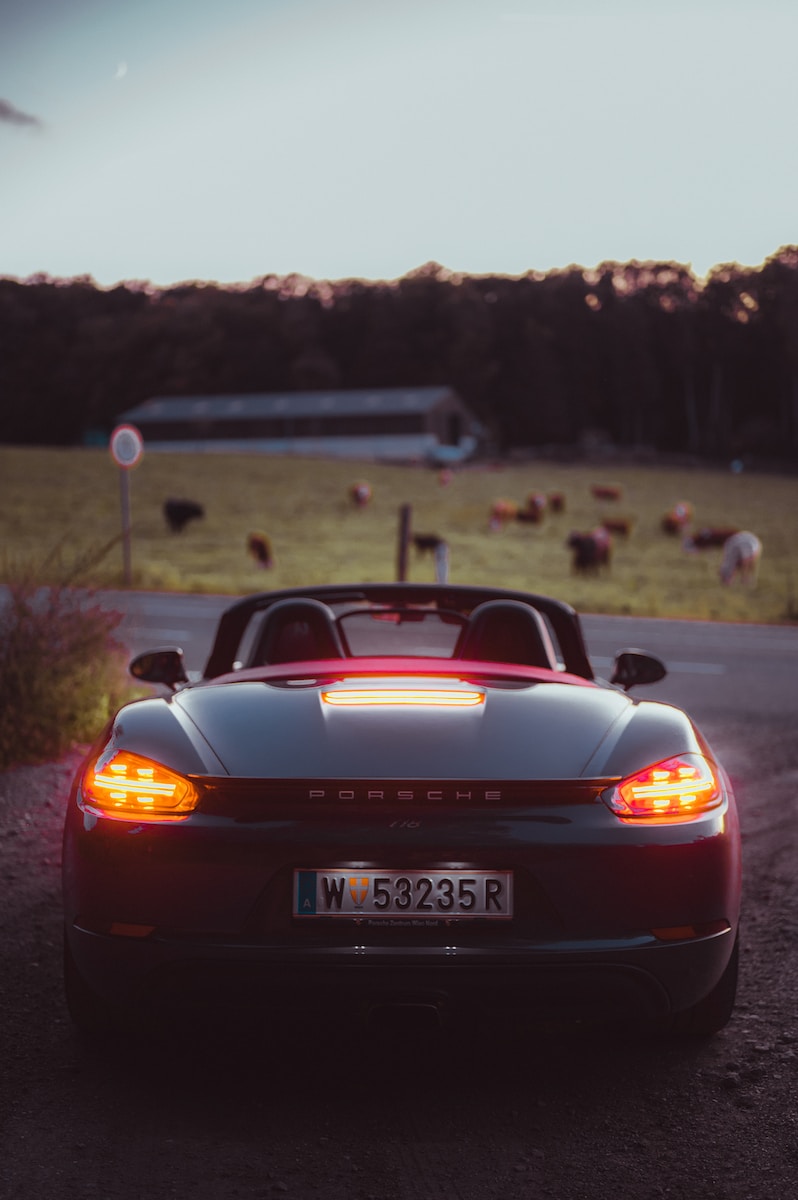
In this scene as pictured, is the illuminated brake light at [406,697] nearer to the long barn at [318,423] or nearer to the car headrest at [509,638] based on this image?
the car headrest at [509,638]

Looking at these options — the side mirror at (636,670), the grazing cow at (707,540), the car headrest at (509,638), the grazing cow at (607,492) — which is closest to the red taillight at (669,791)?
the car headrest at (509,638)

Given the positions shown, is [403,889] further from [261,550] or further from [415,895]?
[261,550]

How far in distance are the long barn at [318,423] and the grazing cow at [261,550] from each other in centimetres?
6379

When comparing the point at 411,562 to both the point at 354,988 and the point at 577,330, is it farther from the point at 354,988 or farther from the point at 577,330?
the point at 577,330

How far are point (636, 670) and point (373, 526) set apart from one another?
48.5 m

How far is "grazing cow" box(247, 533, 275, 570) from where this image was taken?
122ft

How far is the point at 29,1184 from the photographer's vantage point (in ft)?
9.02

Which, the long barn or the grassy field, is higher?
the long barn

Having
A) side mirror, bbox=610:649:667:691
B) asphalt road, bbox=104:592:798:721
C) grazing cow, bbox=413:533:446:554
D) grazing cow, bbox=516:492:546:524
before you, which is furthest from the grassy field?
side mirror, bbox=610:649:667:691

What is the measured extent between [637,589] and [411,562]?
8.19m

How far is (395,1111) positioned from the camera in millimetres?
3182

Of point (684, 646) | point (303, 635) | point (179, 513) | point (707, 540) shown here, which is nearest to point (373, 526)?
point (179, 513)

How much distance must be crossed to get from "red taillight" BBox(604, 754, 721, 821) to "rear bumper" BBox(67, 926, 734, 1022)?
313 millimetres

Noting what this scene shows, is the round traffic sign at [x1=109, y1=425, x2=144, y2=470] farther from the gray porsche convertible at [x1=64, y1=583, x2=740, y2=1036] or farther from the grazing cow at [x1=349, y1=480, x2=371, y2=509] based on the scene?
the grazing cow at [x1=349, y1=480, x2=371, y2=509]
